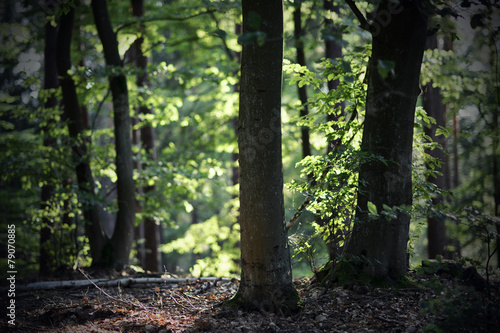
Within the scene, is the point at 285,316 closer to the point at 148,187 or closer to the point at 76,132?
the point at 76,132

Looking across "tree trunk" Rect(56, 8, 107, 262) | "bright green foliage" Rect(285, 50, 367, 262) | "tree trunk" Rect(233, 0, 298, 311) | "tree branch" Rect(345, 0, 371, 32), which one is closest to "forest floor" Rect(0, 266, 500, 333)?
"tree trunk" Rect(233, 0, 298, 311)

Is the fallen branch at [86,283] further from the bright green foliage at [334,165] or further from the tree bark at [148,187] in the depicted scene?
the tree bark at [148,187]

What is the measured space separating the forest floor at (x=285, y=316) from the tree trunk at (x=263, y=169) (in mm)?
298

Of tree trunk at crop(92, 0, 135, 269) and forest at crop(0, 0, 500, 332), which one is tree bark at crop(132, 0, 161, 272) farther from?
tree trunk at crop(92, 0, 135, 269)

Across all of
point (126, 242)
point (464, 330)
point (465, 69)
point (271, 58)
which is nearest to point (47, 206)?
point (126, 242)

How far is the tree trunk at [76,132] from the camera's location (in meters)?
6.53

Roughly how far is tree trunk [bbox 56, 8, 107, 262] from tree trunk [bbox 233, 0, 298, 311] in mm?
4249

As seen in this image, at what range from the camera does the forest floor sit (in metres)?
2.67

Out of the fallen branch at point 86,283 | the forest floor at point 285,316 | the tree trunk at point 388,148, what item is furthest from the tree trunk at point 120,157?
the tree trunk at point 388,148

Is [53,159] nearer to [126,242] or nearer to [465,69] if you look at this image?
[126,242]

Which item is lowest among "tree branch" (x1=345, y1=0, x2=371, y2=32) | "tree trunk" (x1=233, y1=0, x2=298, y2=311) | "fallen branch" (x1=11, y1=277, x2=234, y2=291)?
"fallen branch" (x1=11, y1=277, x2=234, y2=291)

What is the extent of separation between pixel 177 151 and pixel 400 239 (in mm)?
6455

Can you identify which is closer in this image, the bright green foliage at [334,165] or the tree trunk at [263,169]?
the tree trunk at [263,169]

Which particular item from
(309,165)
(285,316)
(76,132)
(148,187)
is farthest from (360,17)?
(148,187)
